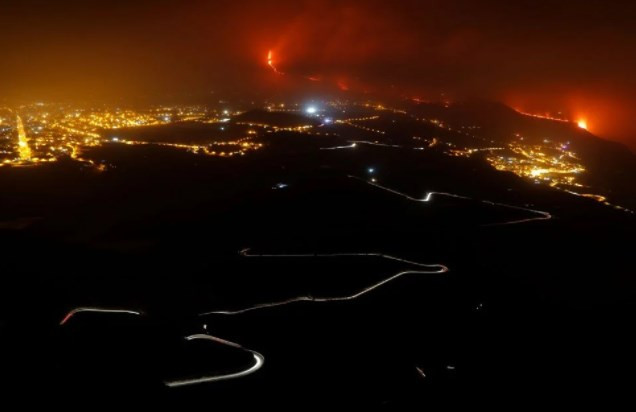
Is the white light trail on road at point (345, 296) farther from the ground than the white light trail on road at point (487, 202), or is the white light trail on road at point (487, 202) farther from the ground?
the white light trail on road at point (487, 202)

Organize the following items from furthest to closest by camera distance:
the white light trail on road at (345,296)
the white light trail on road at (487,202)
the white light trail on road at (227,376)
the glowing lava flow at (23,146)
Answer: the glowing lava flow at (23,146) → the white light trail on road at (487,202) → the white light trail on road at (345,296) → the white light trail on road at (227,376)

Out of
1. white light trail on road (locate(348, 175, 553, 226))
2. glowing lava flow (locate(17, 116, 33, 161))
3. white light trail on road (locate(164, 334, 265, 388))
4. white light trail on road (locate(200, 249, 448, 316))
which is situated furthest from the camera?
glowing lava flow (locate(17, 116, 33, 161))

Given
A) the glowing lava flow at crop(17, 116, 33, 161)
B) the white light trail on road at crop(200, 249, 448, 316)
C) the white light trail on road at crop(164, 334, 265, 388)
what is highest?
the white light trail on road at crop(200, 249, 448, 316)

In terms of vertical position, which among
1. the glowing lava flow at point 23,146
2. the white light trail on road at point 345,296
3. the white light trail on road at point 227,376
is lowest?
the glowing lava flow at point 23,146

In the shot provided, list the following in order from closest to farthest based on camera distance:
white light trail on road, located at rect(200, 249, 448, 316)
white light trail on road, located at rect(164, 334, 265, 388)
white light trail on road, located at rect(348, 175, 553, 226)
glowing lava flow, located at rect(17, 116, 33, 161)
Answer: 1. white light trail on road, located at rect(164, 334, 265, 388)
2. white light trail on road, located at rect(200, 249, 448, 316)
3. white light trail on road, located at rect(348, 175, 553, 226)
4. glowing lava flow, located at rect(17, 116, 33, 161)

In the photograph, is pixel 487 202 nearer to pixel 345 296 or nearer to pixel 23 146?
pixel 345 296

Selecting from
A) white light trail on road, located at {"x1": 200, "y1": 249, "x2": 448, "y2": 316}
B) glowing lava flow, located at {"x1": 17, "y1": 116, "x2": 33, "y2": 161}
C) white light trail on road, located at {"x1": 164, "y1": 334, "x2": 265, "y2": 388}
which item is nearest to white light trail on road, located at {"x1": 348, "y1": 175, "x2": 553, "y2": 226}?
white light trail on road, located at {"x1": 200, "y1": 249, "x2": 448, "y2": 316}

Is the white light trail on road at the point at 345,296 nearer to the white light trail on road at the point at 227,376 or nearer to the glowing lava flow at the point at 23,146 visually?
the white light trail on road at the point at 227,376

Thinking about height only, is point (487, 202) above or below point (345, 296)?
above

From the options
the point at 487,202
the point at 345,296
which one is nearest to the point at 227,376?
the point at 345,296

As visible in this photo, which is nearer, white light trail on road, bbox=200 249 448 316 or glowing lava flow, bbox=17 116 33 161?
white light trail on road, bbox=200 249 448 316

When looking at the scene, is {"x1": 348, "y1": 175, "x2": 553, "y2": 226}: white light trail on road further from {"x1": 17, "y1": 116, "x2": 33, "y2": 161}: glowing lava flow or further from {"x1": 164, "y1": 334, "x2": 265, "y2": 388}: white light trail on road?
{"x1": 17, "y1": 116, "x2": 33, "y2": 161}: glowing lava flow

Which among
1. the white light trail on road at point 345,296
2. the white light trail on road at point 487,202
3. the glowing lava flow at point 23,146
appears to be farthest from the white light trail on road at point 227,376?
the glowing lava flow at point 23,146
